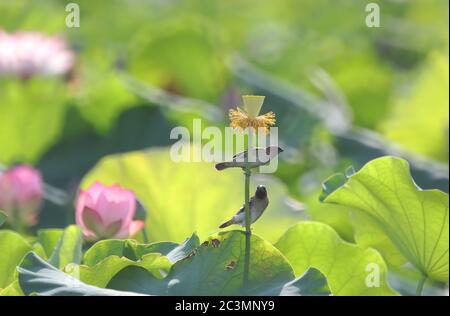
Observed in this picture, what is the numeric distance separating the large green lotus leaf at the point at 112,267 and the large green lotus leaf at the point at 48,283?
25mm

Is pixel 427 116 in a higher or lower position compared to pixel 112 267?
higher

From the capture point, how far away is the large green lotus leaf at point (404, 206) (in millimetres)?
1163

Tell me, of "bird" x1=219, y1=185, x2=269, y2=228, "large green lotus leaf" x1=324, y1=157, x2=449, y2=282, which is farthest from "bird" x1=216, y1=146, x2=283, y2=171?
"large green lotus leaf" x1=324, y1=157, x2=449, y2=282

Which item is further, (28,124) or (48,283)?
(28,124)

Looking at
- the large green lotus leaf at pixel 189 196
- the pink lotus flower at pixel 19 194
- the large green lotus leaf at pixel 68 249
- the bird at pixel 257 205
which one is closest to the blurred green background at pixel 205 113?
the large green lotus leaf at pixel 189 196

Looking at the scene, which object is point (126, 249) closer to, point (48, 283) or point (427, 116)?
point (48, 283)

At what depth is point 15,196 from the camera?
5.38ft

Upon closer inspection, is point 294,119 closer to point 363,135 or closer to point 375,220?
point 363,135

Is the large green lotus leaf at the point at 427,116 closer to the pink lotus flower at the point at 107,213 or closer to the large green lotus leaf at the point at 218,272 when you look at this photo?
the pink lotus flower at the point at 107,213

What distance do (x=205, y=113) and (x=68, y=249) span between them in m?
1.08

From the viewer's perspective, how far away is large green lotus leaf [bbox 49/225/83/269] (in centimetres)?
120

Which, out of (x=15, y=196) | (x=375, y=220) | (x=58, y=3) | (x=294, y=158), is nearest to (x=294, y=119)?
(x=294, y=158)

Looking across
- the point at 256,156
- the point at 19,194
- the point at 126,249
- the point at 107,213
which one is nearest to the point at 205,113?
the point at 19,194

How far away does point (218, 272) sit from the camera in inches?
40.5
